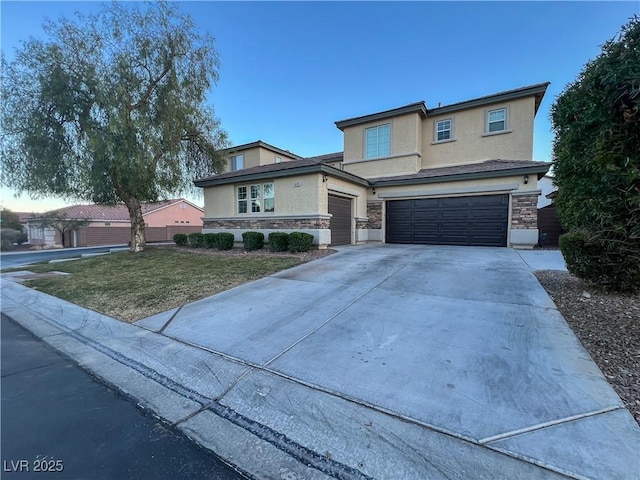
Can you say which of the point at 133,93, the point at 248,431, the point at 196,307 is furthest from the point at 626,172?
the point at 133,93

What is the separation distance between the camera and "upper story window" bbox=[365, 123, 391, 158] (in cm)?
1617

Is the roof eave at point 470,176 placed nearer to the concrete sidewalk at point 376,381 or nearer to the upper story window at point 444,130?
the upper story window at point 444,130

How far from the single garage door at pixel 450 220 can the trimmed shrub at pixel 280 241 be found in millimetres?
6133

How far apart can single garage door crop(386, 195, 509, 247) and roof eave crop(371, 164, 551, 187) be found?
0.89 metres

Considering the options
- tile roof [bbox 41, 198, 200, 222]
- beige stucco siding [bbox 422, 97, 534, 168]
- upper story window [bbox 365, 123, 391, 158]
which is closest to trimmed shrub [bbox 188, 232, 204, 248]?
upper story window [bbox 365, 123, 391, 158]

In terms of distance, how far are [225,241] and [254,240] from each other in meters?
1.85

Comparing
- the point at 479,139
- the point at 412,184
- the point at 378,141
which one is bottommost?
the point at 412,184

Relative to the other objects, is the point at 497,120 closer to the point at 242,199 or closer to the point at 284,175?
the point at 284,175

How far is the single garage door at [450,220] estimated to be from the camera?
40.3ft

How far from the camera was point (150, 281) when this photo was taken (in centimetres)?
799

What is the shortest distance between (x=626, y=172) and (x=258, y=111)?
1613 cm

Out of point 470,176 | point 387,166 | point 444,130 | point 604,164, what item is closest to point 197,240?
point 387,166

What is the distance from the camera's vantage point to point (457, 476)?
184cm

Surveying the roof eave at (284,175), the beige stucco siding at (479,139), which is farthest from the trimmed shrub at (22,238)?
the beige stucco siding at (479,139)
